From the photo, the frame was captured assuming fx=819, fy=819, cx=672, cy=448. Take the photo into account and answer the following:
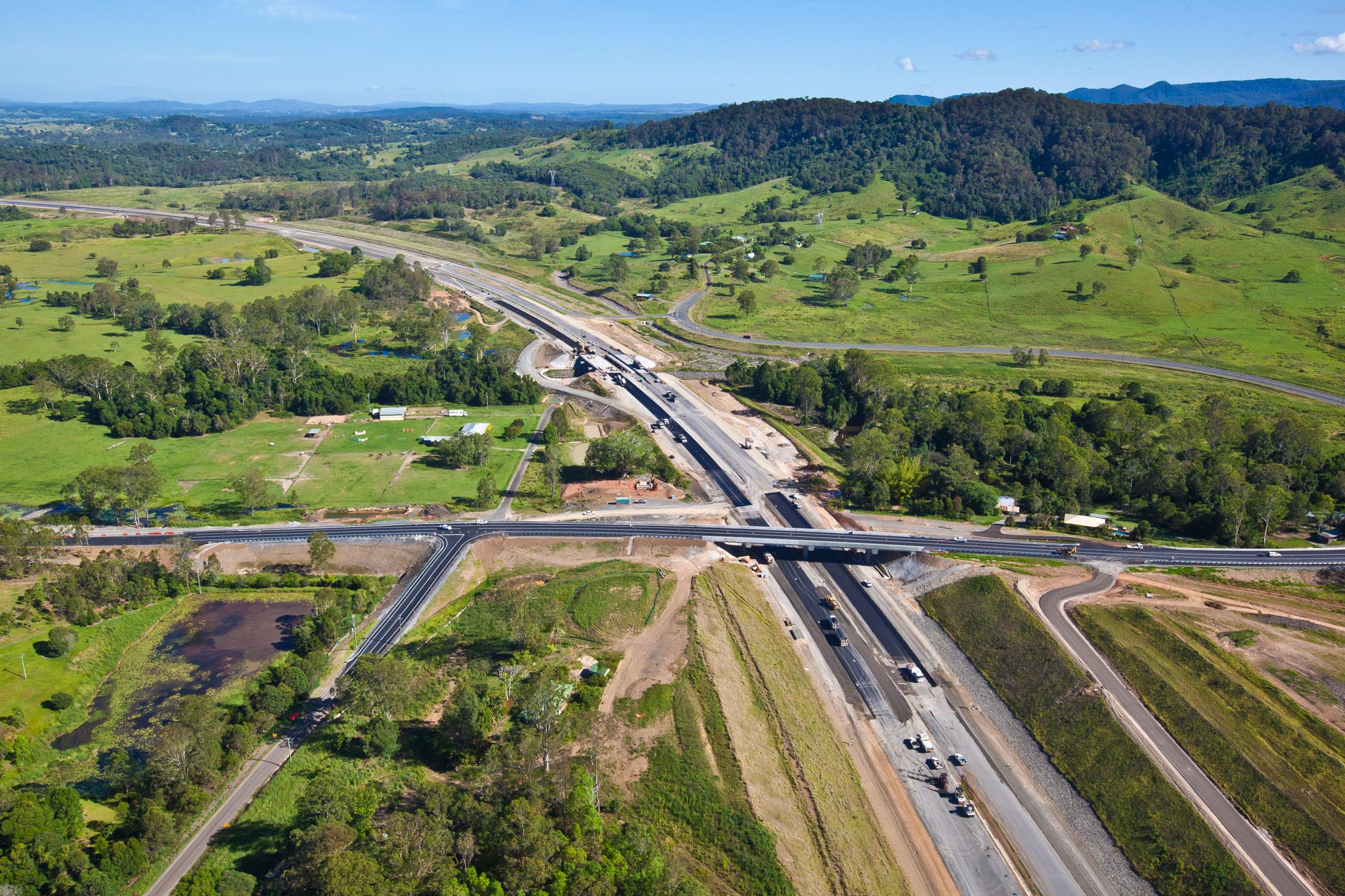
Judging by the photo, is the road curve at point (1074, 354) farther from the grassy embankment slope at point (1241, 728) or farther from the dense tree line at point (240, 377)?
the grassy embankment slope at point (1241, 728)

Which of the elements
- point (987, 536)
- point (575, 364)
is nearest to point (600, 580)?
point (987, 536)

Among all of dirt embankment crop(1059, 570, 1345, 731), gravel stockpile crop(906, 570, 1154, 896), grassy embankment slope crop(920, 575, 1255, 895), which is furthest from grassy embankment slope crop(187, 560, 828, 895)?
dirt embankment crop(1059, 570, 1345, 731)

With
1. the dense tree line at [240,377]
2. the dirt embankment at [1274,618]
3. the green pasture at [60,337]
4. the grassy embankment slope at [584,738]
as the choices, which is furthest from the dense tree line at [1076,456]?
the green pasture at [60,337]

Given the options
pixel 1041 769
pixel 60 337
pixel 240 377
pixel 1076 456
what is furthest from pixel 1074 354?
pixel 60 337

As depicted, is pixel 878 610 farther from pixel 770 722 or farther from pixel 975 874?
pixel 975 874

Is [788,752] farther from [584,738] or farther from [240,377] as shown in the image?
[240,377]
